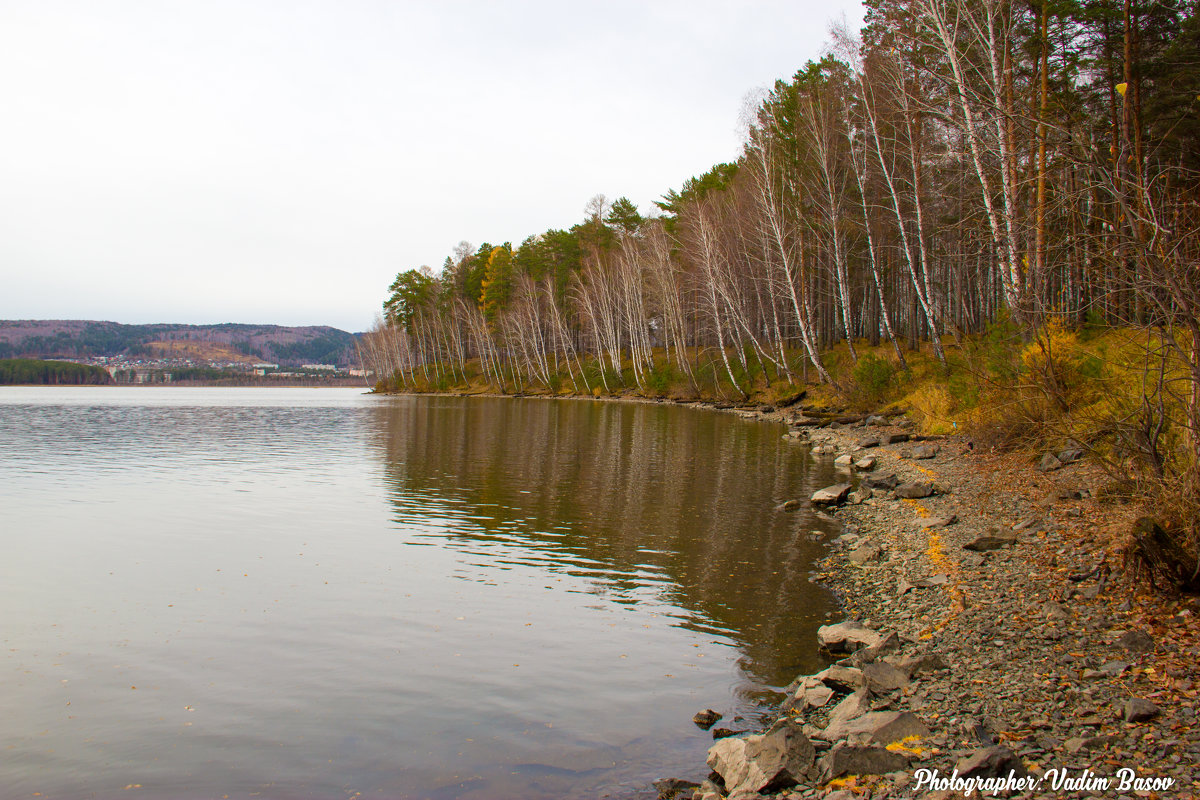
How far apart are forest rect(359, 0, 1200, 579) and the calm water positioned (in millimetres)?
4767

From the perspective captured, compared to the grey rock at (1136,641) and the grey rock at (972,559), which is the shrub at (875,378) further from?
the grey rock at (1136,641)

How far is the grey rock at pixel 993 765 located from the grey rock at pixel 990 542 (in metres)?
5.94

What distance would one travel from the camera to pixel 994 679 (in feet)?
19.6

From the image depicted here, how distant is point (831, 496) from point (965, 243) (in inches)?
290

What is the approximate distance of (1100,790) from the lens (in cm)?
409

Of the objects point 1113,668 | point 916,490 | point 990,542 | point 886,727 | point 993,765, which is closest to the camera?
point 993,765

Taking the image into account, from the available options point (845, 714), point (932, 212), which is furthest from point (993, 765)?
point (932, 212)

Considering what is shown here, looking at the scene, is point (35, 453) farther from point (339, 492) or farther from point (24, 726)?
point (24, 726)

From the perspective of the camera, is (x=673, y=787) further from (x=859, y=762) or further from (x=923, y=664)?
(x=923, y=664)

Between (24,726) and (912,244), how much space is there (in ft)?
136

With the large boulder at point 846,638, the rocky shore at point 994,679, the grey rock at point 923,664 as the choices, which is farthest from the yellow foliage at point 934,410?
the grey rock at point 923,664

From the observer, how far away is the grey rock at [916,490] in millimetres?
14014

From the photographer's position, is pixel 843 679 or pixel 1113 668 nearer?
pixel 1113 668

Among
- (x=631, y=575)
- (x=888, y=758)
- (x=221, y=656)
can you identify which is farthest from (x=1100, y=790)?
(x=221, y=656)
